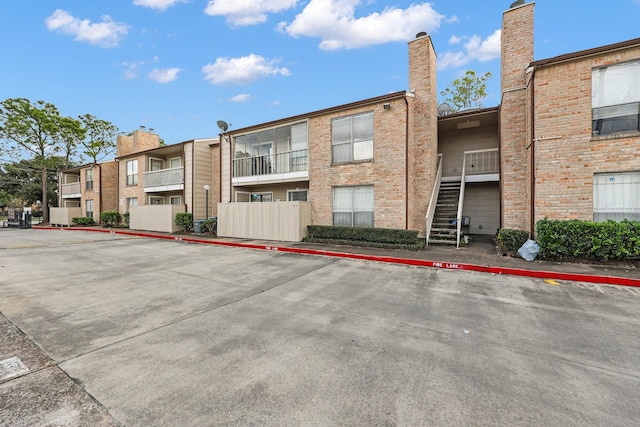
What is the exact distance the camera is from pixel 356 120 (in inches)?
478

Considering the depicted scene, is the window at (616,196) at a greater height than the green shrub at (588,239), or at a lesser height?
greater

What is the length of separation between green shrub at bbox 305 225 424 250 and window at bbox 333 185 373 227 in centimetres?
71

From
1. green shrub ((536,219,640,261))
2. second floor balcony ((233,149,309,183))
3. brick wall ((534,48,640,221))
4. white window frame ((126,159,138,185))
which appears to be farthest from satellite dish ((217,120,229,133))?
green shrub ((536,219,640,261))

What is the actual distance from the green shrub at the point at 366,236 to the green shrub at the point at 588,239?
11.6 feet

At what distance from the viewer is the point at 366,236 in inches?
431

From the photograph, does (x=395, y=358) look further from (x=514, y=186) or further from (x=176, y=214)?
(x=176, y=214)

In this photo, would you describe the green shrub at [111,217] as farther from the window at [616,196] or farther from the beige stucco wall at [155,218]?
the window at [616,196]

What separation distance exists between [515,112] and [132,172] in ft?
83.1

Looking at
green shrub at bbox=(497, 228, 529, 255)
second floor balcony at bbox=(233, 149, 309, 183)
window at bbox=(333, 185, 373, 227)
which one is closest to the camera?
green shrub at bbox=(497, 228, 529, 255)

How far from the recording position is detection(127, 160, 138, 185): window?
71.6ft

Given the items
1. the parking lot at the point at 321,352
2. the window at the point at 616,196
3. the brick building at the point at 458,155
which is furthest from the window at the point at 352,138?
the window at the point at 616,196

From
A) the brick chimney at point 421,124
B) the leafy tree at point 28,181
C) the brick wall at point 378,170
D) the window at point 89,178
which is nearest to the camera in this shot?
the brick wall at point 378,170

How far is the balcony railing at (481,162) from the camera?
1335cm

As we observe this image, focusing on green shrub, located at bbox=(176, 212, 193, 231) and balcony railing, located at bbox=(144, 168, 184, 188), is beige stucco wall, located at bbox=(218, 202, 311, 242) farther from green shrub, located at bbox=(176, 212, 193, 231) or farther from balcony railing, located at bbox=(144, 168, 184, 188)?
balcony railing, located at bbox=(144, 168, 184, 188)
